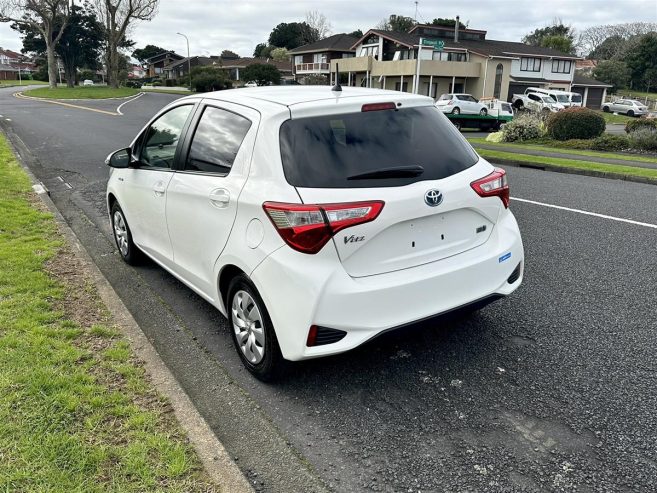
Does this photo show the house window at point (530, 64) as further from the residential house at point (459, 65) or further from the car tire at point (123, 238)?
the car tire at point (123, 238)

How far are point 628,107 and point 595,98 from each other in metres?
8.81

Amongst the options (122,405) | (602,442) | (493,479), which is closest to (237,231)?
(122,405)

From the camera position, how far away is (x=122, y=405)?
3057 mm

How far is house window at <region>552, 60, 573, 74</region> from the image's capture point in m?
54.7

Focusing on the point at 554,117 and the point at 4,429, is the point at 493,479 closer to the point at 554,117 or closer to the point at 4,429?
the point at 4,429

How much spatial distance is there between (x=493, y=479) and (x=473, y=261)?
1286 millimetres

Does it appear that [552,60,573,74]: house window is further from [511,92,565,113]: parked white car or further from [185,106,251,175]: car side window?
[185,106,251,175]: car side window

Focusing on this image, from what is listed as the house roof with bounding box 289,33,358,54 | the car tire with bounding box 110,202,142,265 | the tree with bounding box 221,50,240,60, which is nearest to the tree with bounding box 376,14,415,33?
the house roof with bounding box 289,33,358,54

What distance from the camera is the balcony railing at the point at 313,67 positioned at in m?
65.9

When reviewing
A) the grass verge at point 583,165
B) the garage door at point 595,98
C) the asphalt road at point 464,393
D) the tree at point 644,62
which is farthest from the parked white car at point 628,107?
the asphalt road at point 464,393

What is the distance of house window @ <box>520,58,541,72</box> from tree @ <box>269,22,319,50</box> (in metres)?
42.9

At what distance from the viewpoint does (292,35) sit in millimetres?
92000

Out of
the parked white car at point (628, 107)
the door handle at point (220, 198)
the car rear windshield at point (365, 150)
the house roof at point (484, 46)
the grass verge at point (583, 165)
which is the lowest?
the grass verge at point (583, 165)

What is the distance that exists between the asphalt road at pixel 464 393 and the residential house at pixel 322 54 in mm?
60894
